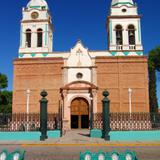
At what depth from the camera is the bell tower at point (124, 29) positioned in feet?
104

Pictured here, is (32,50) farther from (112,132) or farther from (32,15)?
(112,132)

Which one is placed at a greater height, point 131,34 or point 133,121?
point 131,34

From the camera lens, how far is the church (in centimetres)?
2988

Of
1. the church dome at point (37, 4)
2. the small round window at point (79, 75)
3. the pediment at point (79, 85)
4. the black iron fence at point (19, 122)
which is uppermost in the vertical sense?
the church dome at point (37, 4)

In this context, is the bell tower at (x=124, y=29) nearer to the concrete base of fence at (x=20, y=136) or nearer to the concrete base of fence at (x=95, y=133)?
the concrete base of fence at (x=95, y=133)

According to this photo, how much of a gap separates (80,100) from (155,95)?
11.7 metres

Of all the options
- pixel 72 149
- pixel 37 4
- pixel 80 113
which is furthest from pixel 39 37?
pixel 72 149

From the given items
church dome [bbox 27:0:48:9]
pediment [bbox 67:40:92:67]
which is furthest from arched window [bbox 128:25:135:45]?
church dome [bbox 27:0:48:9]

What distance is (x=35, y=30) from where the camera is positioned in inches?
1296

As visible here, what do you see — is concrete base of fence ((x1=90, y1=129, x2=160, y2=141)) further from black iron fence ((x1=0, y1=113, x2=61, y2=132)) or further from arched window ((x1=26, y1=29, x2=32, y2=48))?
arched window ((x1=26, y1=29, x2=32, y2=48))

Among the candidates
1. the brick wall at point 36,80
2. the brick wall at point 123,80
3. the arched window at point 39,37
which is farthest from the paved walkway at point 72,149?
the arched window at point 39,37

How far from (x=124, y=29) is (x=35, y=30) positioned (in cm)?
1035

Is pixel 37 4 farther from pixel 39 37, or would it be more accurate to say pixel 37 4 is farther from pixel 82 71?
pixel 82 71

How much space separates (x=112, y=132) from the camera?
16.4 meters
